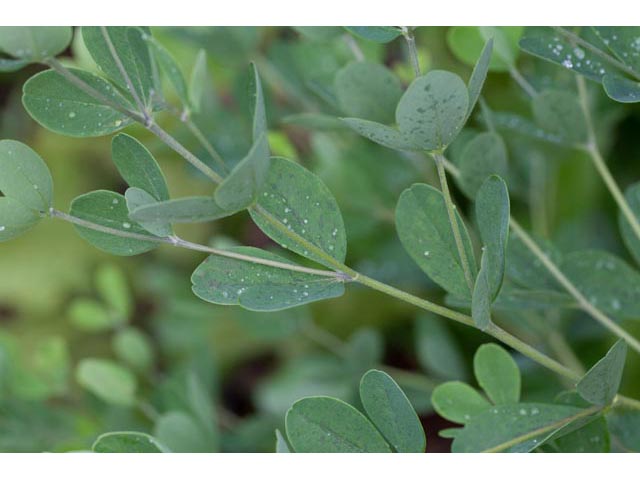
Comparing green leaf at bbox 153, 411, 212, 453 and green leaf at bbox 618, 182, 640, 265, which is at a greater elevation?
green leaf at bbox 618, 182, 640, 265

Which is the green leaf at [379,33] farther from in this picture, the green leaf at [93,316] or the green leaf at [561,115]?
the green leaf at [93,316]

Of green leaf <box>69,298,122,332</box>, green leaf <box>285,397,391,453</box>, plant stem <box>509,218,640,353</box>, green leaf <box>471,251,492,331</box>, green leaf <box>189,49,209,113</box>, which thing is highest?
green leaf <box>189,49,209,113</box>

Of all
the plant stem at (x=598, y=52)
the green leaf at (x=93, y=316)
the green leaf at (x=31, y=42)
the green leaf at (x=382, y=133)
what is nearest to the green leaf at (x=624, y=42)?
the plant stem at (x=598, y=52)

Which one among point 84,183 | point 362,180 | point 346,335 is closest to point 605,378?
point 362,180

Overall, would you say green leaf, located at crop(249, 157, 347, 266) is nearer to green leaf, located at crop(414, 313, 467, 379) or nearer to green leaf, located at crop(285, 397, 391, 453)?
green leaf, located at crop(285, 397, 391, 453)

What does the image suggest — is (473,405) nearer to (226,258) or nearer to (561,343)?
(226,258)

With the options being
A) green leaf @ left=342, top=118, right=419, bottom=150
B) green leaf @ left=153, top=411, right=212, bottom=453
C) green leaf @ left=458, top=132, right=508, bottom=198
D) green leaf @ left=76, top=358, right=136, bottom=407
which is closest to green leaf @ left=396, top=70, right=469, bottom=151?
green leaf @ left=342, top=118, right=419, bottom=150
